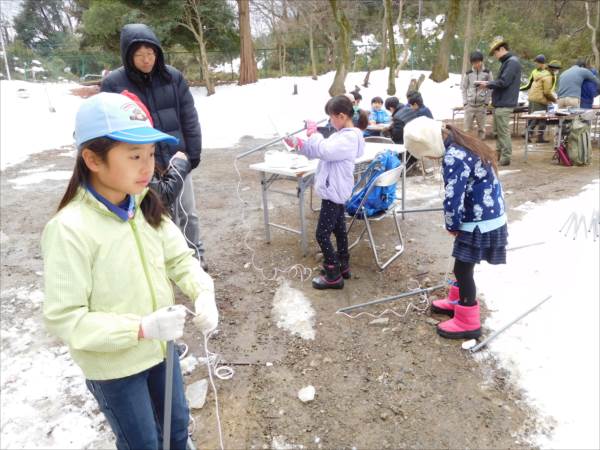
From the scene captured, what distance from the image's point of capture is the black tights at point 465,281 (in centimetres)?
272

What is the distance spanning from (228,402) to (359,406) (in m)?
0.69

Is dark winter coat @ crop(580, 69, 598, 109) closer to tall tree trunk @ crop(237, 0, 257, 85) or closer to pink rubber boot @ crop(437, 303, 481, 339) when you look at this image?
pink rubber boot @ crop(437, 303, 481, 339)

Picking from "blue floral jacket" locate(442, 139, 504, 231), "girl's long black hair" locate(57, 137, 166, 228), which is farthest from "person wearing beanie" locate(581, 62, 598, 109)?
"girl's long black hair" locate(57, 137, 166, 228)

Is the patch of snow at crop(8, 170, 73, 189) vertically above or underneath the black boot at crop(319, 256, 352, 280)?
above

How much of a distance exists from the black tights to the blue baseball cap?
2.03 meters

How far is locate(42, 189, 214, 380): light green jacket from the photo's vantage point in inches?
47.9

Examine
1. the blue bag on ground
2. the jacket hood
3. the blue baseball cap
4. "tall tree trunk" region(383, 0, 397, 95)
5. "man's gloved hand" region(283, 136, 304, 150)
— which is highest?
"tall tree trunk" region(383, 0, 397, 95)

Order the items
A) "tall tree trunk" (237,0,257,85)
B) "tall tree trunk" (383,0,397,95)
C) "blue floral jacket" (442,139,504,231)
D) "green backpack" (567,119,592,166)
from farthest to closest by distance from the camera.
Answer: "tall tree trunk" (237,0,257,85)
"tall tree trunk" (383,0,397,95)
"green backpack" (567,119,592,166)
"blue floral jacket" (442,139,504,231)

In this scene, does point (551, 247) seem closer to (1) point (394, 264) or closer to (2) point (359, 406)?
(1) point (394, 264)

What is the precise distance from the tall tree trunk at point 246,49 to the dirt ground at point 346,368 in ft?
44.9

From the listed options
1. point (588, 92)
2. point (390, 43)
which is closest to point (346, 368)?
point (588, 92)

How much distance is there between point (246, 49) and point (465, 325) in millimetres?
16245

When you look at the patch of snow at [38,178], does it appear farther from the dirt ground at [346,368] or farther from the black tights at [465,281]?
the black tights at [465,281]

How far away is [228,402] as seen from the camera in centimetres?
242
